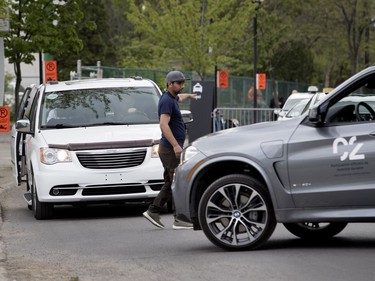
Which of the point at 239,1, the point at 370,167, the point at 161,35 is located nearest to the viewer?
the point at 370,167

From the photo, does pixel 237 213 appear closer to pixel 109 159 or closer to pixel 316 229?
pixel 316 229

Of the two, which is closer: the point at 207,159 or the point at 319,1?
the point at 207,159

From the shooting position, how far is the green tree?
36.1 metres

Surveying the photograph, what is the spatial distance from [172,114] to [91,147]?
6.64 ft

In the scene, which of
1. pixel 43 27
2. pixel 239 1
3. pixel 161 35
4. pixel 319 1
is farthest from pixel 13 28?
pixel 319 1

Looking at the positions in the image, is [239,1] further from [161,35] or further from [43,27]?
[43,27]

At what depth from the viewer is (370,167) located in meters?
9.92

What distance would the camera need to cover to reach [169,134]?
12.5 meters

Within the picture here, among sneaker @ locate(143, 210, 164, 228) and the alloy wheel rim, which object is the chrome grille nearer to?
sneaker @ locate(143, 210, 164, 228)

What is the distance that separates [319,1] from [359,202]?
142 ft

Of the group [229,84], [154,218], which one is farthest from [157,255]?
[229,84]

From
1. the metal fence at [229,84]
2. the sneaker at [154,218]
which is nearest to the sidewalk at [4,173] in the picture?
the sneaker at [154,218]

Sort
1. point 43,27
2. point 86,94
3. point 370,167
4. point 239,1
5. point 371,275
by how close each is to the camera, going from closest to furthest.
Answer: point 371,275 < point 370,167 < point 86,94 < point 43,27 < point 239,1

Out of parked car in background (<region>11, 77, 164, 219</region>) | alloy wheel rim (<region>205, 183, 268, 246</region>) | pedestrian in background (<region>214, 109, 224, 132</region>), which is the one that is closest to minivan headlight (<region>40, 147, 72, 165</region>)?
parked car in background (<region>11, 77, 164, 219</region>)
